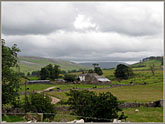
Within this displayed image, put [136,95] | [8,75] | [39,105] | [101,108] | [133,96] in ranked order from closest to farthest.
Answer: [101,108]
[8,75]
[39,105]
[133,96]
[136,95]

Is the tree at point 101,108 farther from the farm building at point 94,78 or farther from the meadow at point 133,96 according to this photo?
the farm building at point 94,78

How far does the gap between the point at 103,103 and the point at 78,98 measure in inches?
96.3

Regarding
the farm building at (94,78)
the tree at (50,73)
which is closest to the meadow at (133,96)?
the farm building at (94,78)

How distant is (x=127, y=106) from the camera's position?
18828mm

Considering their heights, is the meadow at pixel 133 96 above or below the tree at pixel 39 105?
below

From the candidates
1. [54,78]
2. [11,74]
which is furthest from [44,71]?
[11,74]

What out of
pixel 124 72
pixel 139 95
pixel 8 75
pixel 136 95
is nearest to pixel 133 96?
pixel 136 95

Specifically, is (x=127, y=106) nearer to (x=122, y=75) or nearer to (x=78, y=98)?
(x=78, y=98)

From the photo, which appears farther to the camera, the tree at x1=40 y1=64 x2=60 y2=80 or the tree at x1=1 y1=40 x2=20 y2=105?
the tree at x1=40 y1=64 x2=60 y2=80

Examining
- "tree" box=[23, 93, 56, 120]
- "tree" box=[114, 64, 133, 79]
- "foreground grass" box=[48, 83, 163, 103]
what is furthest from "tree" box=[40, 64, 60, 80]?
"tree" box=[23, 93, 56, 120]

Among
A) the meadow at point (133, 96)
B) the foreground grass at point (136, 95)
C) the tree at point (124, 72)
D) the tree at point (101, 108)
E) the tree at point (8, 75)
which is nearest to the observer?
the tree at point (101, 108)

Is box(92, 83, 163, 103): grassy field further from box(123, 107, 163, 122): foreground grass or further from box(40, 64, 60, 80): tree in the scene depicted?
box(40, 64, 60, 80): tree

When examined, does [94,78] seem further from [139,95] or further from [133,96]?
[133,96]

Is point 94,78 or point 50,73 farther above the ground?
point 50,73
